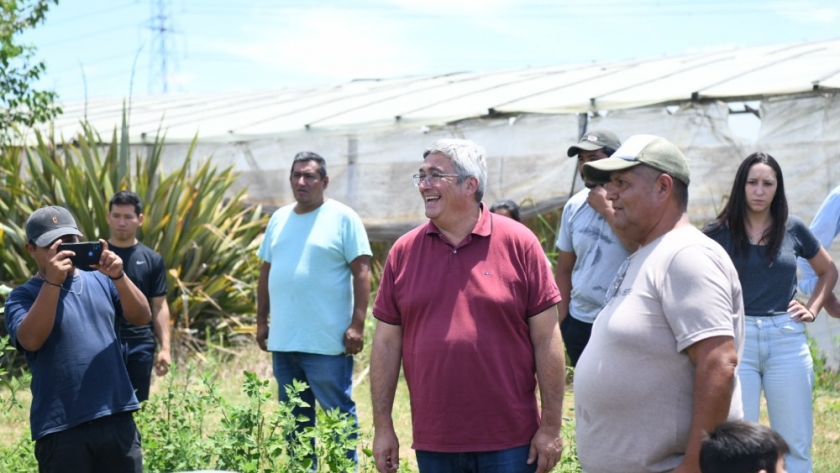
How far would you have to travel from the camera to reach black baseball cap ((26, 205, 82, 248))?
4281 millimetres

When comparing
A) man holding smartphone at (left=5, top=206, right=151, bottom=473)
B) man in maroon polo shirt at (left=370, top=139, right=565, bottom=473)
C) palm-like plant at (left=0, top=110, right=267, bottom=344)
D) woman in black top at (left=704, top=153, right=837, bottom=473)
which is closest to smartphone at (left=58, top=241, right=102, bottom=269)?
man holding smartphone at (left=5, top=206, right=151, bottom=473)

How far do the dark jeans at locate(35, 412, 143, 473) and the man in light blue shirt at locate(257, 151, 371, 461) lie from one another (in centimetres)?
174

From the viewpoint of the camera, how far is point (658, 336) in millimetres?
3092

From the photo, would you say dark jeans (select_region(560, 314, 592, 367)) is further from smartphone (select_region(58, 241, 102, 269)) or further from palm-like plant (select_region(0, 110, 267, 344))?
palm-like plant (select_region(0, 110, 267, 344))

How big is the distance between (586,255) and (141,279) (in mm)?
2846

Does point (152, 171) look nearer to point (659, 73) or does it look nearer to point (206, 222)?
point (206, 222)

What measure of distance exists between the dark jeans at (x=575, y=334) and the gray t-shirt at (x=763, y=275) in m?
0.83

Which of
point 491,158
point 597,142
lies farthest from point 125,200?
point 491,158

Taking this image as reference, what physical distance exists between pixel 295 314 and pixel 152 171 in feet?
15.0

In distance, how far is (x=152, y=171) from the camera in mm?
10125

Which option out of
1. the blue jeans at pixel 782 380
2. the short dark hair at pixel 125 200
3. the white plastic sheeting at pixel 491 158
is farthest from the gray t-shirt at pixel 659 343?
the white plastic sheeting at pixel 491 158

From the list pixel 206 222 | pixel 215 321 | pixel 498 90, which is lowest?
pixel 215 321

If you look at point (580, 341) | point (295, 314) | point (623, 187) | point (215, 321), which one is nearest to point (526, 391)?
point (623, 187)

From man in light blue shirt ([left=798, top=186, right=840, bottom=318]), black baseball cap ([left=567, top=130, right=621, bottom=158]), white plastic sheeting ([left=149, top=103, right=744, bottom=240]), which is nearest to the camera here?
black baseball cap ([left=567, top=130, right=621, bottom=158])
